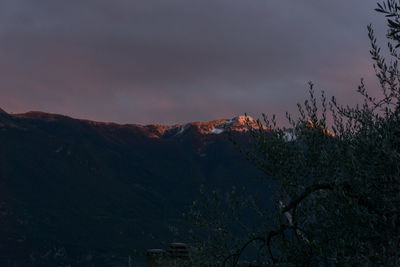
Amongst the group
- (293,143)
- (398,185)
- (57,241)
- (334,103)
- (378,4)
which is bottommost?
(57,241)

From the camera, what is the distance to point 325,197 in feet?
30.0

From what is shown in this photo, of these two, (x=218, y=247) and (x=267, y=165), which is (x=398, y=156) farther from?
(x=218, y=247)

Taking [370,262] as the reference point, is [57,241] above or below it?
below

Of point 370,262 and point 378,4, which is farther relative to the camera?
point 378,4

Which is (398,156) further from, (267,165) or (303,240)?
(267,165)

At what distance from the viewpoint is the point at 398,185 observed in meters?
7.56

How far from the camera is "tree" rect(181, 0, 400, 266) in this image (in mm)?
7746

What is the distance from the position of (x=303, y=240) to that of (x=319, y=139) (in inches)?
95.7

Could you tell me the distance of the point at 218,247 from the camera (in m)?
11.0

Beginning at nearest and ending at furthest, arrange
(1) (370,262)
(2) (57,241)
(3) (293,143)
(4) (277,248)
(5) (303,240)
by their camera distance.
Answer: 1. (1) (370,262)
2. (5) (303,240)
3. (4) (277,248)
4. (3) (293,143)
5. (2) (57,241)

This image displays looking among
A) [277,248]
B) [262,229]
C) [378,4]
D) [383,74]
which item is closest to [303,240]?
[277,248]

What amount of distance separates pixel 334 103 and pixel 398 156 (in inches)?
153

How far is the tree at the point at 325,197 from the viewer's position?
7746 millimetres

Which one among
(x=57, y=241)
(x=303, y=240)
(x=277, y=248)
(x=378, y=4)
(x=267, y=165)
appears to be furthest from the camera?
(x=57, y=241)
